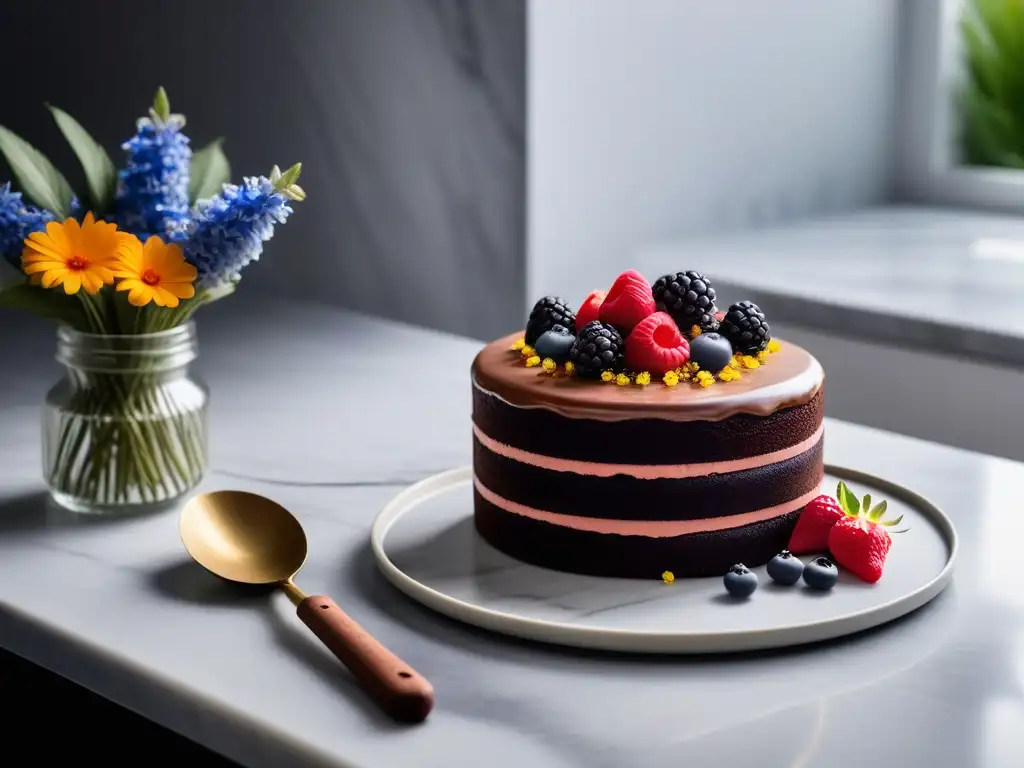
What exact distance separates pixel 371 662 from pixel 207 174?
0.59 meters

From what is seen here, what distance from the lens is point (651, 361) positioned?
97 centimetres

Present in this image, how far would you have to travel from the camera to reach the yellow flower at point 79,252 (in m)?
1.04

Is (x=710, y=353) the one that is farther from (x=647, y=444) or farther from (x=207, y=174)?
(x=207, y=174)

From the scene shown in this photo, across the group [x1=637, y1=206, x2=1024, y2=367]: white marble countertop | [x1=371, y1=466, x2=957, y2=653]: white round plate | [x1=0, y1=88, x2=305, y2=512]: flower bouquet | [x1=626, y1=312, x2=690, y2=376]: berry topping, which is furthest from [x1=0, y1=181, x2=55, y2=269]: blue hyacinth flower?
[x1=637, y1=206, x2=1024, y2=367]: white marble countertop

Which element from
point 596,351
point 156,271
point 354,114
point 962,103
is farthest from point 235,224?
point 962,103

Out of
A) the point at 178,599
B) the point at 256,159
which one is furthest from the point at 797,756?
the point at 256,159

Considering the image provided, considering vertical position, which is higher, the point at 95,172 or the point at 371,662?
the point at 95,172

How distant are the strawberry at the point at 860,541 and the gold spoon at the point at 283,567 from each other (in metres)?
0.30

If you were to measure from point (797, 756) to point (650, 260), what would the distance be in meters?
1.14

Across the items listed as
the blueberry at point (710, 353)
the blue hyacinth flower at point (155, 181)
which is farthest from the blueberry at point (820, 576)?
the blue hyacinth flower at point (155, 181)

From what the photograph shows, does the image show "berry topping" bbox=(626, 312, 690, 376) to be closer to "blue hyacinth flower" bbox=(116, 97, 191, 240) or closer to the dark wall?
"blue hyacinth flower" bbox=(116, 97, 191, 240)

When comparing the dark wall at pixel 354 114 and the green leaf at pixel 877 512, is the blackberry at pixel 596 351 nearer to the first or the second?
the green leaf at pixel 877 512

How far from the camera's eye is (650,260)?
5.99 ft

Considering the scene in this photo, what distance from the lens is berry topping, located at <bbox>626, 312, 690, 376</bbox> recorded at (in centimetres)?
97
